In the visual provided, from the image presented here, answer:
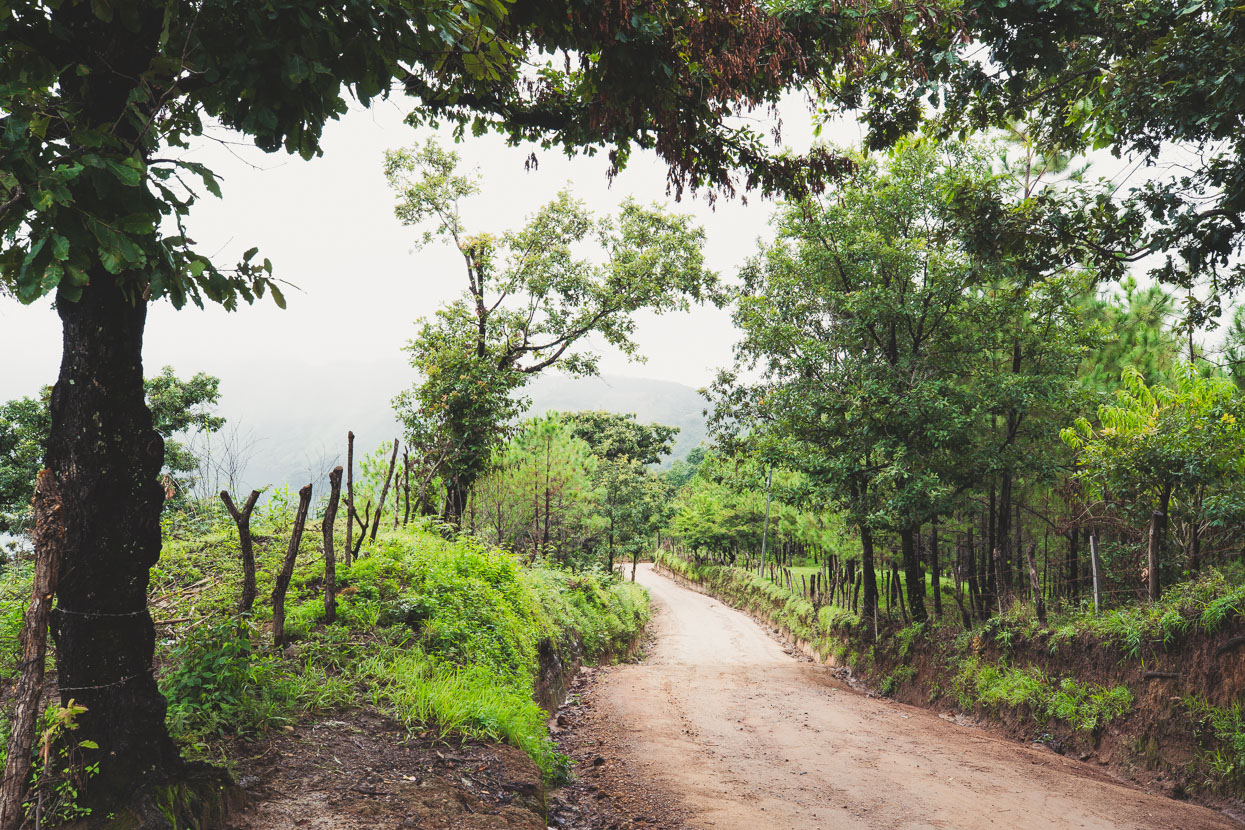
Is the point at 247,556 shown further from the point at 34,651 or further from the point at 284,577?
the point at 34,651

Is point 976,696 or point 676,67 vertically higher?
point 676,67

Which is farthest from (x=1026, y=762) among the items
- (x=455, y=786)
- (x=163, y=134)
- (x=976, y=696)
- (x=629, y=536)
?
(x=629, y=536)

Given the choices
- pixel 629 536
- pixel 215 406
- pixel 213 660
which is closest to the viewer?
pixel 213 660

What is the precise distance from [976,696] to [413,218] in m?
17.3

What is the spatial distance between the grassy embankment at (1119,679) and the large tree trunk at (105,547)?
9.46 metres

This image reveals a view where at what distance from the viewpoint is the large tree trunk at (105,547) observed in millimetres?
3133

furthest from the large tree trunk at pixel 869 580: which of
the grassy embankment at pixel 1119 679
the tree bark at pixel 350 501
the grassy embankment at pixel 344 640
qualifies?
the tree bark at pixel 350 501

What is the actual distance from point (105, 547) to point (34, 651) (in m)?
0.70

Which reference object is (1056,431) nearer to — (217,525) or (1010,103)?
(1010,103)

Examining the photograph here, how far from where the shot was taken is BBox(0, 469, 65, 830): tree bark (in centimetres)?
248

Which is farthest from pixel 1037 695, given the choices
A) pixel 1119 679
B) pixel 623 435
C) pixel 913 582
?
pixel 623 435

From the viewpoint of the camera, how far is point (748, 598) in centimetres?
3253

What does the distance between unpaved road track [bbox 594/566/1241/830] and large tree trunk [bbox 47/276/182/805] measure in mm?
3989

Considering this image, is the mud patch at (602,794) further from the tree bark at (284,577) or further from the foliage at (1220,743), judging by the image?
the foliage at (1220,743)
